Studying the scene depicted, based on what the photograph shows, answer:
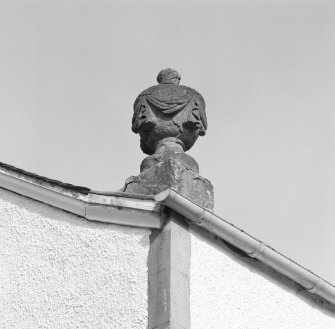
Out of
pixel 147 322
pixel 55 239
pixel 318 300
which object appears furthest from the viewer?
pixel 318 300

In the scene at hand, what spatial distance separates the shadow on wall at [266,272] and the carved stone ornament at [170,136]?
0.40 metres

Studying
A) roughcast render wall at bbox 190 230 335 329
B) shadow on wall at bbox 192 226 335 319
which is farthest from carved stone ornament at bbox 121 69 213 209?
roughcast render wall at bbox 190 230 335 329

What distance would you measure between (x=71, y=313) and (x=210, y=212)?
1.24 metres

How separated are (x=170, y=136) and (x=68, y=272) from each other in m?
1.58

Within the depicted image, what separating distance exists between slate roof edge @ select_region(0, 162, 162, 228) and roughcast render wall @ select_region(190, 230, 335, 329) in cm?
39

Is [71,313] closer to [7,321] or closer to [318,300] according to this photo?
[7,321]

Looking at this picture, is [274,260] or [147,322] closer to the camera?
[147,322]

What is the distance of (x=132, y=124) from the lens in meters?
10.7

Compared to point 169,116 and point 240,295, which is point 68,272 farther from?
point 169,116

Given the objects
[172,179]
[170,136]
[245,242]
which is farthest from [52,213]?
[245,242]

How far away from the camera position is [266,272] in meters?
10.1

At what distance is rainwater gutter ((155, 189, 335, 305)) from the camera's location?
9.50 m

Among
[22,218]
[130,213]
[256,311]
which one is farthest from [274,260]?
[22,218]

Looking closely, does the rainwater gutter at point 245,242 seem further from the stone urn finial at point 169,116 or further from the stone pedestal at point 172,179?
the stone urn finial at point 169,116
